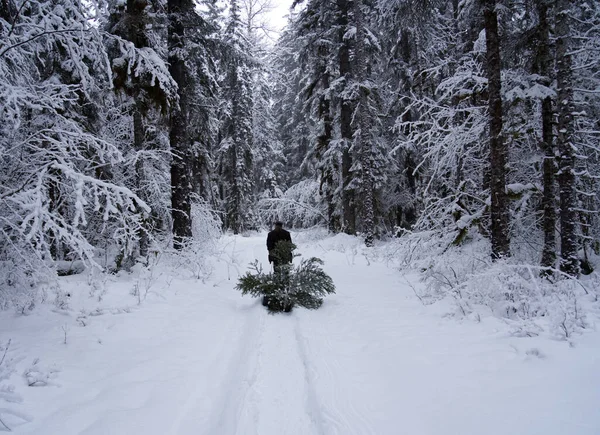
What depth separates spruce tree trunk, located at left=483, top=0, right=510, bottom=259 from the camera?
255 inches

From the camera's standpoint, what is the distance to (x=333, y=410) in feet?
10.8

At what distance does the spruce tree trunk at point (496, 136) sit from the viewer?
21.3 ft

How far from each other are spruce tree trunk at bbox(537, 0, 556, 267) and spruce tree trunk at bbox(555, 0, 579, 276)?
188 mm

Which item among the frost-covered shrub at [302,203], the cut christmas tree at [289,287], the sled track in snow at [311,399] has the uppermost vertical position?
the frost-covered shrub at [302,203]

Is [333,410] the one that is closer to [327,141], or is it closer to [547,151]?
[547,151]

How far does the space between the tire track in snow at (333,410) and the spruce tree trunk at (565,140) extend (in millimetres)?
5951

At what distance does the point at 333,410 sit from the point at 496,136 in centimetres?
596

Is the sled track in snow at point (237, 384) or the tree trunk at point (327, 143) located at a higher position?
the tree trunk at point (327, 143)

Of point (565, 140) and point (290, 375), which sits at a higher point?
point (565, 140)

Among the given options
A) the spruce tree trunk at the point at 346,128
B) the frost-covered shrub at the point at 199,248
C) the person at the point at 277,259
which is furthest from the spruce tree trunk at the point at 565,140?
the spruce tree trunk at the point at 346,128

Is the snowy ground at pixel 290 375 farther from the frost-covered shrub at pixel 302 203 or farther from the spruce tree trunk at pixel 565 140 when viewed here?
the frost-covered shrub at pixel 302 203

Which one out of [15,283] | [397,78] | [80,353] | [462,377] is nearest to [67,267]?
[15,283]

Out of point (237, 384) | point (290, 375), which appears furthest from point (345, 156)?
point (237, 384)

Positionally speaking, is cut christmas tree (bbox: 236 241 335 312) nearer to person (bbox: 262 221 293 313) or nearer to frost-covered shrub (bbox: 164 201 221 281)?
person (bbox: 262 221 293 313)
